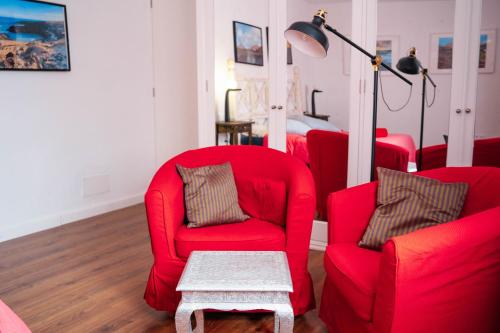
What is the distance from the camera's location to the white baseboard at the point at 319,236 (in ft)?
11.7

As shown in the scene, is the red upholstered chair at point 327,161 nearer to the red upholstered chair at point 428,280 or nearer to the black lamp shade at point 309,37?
the black lamp shade at point 309,37

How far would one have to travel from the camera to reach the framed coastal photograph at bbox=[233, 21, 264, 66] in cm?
373

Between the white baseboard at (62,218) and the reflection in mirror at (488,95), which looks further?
the white baseboard at (62,218)

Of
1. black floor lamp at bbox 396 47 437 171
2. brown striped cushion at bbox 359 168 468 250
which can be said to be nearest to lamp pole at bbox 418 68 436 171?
black floor lamp at bbox 396 47 437 171

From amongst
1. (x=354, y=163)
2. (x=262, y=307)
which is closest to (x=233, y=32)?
(x=354, y=163)

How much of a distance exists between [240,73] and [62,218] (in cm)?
204

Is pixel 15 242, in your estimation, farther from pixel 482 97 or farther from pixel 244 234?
pixel 482 97

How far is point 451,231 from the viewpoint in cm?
176

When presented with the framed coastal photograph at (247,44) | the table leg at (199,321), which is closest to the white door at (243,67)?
the framed coastal photograph at (247,44)

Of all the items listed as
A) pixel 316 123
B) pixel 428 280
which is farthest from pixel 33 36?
pixel 428 280

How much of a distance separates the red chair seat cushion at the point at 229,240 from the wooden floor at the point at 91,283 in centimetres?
42

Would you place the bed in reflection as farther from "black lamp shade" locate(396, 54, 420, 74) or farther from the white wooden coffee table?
the white wooden coffee table

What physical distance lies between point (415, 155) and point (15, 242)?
3080 millimetres

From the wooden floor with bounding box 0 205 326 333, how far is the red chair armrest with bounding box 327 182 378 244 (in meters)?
0.52
